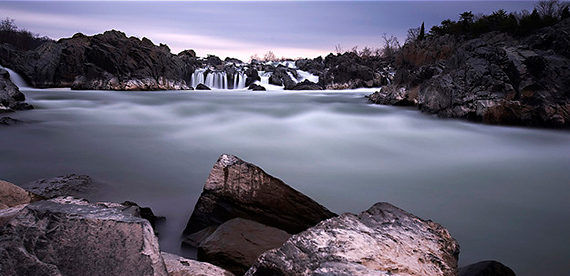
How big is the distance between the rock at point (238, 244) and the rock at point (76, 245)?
83 cm

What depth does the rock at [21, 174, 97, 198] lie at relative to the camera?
144 inches

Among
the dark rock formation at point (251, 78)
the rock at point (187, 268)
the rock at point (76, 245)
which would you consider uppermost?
the dark rock formation at point (251, 78)

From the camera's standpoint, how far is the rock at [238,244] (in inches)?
88.2

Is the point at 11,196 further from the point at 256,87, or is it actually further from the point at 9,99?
the point at 256,87

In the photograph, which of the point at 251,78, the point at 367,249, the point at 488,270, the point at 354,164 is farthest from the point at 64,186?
the point at 251,78

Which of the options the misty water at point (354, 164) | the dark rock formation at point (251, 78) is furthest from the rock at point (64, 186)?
the dark rock formation at point (251, 78)

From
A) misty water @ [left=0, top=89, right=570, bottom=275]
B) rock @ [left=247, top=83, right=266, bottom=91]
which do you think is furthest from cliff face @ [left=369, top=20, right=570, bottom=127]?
rock @ [left=247, top=83, right=266, bottom=91]

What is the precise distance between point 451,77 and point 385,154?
19.0 feet

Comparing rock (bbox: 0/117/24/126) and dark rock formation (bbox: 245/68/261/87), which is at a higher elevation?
dark rock formation (bbox: 245/68/261/87)

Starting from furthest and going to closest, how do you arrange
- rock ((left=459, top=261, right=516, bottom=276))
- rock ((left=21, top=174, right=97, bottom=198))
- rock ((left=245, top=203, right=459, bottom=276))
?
rock ((left=21, top=174, right=97, bottom=198)), rock ((left=459, top=261, right=516, bottom=276)), rock ((left=245, top=203, right=459, bottom=276))

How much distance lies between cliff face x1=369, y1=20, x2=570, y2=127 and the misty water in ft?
2.59

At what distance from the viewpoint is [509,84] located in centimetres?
859

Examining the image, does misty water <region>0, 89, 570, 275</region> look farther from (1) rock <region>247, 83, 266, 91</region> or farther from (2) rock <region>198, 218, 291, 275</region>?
(1) rock <region>247, 83, 266, 91</region>

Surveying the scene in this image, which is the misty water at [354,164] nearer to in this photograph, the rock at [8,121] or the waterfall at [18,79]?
the rock at [8,121]
